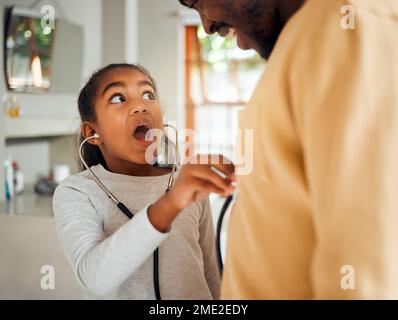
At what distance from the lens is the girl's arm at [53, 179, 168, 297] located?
0.39m

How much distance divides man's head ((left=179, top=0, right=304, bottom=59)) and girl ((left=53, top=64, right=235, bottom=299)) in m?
0.16

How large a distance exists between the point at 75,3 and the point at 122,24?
20.2 inches

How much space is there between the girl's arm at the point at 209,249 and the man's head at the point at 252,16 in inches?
9.6

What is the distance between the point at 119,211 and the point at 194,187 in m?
0.17

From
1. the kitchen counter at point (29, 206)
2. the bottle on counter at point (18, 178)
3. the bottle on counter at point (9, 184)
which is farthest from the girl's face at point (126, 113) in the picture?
the bottle on counter at point (18, 178)

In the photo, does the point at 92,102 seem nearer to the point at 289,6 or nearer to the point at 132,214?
the point at 132,214

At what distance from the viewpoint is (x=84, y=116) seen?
0.54 m

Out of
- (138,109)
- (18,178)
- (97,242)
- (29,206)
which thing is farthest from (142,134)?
(18,178)

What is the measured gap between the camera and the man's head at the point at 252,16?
34 cm

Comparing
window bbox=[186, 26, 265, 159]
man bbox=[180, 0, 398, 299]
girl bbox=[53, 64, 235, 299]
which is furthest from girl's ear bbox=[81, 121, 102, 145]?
window bbox=[186, 26, 265, 159]

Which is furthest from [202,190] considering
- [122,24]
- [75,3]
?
[75,3]

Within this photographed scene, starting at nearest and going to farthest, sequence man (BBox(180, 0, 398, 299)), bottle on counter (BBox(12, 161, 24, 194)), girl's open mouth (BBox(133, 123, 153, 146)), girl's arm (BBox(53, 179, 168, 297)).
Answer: man (BBox(180, 0, 398, 299)), girl's arm (BBox(53, 179, 168, 297)), girl's open mouth (BBox(133, 123, 153, 146)), bottle on counter (BBox(12, 161, 24, 194))

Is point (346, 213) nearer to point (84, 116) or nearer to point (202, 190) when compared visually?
point (202, 190)

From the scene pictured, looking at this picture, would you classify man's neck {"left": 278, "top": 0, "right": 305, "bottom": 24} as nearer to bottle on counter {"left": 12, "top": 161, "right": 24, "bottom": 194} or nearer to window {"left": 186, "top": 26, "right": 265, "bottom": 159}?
bottle on counter {"left": 12, "top": 161, "right": 24, "bottom": 194}
